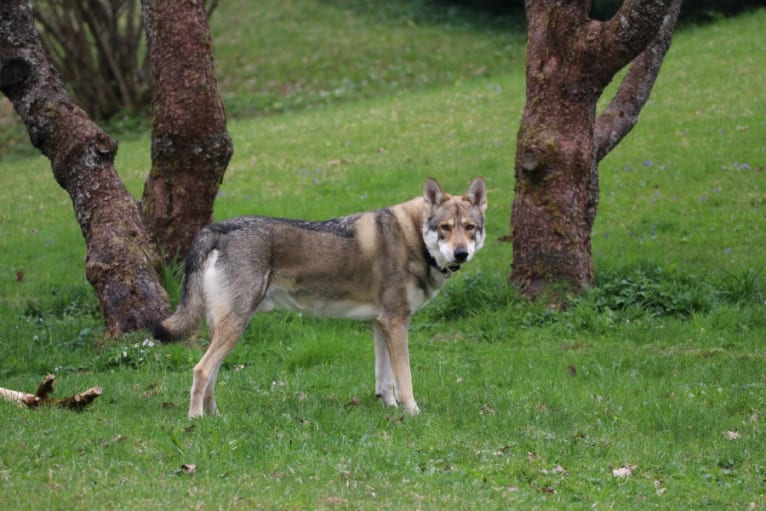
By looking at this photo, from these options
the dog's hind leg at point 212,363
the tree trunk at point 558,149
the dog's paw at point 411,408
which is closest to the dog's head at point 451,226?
the dog's paw at point 411,408

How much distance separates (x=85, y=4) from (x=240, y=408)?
2078 cm

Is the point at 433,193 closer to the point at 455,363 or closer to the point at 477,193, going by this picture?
the point at 477,193

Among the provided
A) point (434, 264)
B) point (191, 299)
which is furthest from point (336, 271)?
point (191, 299)

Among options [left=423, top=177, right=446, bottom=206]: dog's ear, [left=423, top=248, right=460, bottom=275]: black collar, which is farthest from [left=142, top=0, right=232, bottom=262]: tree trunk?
[left=423, top=248, right=460, bottom=275]: black collar

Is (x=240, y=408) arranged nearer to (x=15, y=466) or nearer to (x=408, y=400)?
(x=408, y=400)

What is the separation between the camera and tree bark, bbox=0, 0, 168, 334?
1060 centimetres

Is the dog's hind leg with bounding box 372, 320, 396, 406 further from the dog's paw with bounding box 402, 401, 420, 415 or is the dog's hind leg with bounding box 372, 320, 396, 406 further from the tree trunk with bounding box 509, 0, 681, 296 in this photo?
the tree trunk with bounding box 509, 0, 681, 296

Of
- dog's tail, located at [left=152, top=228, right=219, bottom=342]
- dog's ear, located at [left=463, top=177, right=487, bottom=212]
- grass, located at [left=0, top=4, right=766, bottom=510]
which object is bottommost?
grass, located at [left=0, top=4, right=766, bottom=510]

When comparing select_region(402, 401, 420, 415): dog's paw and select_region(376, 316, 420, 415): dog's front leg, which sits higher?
select_region(376, 316, 420, 415): dog's front leg

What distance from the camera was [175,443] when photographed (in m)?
6.57

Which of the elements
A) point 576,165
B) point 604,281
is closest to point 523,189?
point 576,165

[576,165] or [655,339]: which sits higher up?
[576,165]

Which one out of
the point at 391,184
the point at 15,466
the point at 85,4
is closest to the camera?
the point at 15,466

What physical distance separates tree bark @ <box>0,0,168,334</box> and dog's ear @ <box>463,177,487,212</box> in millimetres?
3861
